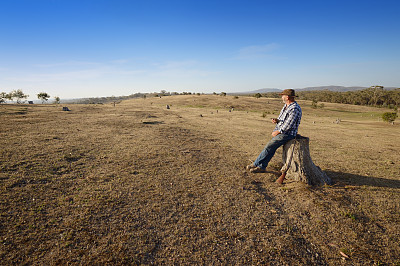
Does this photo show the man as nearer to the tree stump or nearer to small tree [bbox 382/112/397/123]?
the tree stump

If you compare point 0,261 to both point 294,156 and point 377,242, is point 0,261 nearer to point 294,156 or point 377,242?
point 377,242

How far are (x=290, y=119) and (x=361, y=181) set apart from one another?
12.3 feet

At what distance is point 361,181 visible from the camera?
261 inches

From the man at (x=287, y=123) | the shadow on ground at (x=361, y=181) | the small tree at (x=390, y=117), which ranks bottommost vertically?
the shadow on ground at (x=361, y=181)

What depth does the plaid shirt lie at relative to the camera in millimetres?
6031

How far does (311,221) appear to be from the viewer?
452 cm

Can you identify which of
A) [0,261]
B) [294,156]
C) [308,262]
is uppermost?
[294,156]

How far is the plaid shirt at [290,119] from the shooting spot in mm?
6031

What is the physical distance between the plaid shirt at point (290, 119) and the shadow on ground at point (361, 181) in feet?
8.24

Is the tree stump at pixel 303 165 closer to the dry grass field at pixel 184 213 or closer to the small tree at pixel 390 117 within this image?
the dry grass field at pixel 184 213

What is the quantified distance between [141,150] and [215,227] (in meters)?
6.45

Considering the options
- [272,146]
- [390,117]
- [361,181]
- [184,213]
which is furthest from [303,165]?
[390,117]

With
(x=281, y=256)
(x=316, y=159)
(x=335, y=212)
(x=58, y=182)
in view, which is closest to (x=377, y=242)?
(x=335, y=212)

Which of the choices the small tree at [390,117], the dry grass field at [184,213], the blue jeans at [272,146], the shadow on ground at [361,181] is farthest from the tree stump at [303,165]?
the small tree at [390,117]
